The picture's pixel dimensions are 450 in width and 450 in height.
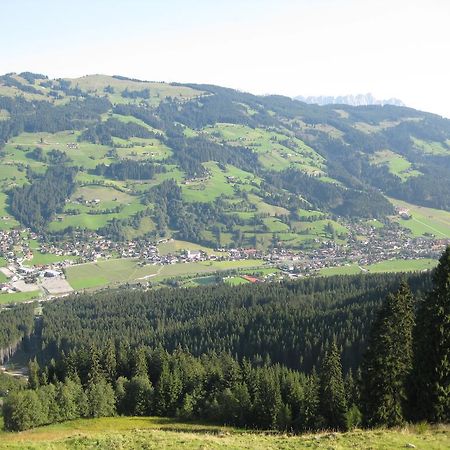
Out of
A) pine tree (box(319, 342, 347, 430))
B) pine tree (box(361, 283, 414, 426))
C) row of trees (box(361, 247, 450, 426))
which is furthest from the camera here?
pine tree (box(319, 342, 347, 430))

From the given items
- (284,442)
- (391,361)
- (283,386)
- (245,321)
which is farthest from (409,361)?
(245,321)

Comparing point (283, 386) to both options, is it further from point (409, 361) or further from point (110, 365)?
point (409, 361)

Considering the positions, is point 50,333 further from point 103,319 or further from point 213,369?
point 213,369

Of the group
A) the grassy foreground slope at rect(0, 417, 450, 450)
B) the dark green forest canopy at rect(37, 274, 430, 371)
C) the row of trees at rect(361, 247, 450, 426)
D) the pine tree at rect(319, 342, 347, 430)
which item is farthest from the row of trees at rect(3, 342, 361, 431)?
the dark green forest canopy at rect(37, 274, 430, 371)

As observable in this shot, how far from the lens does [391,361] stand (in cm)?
4575

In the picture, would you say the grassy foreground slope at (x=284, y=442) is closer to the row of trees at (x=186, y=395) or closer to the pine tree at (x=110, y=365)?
the row of trees at (x=186, y=395)

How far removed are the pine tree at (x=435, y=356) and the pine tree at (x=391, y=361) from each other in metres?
1.95

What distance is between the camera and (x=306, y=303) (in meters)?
166

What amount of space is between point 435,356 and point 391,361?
5.30m

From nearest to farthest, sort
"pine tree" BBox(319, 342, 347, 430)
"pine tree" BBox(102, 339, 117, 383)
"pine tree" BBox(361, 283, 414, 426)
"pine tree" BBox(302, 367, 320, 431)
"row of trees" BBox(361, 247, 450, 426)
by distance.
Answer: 1. "row of trees" BBox(361, 247, 450, 426)
2. "pine tree" BBox(361, 283, 414, 426)
3. "pine tree" BBox(319, 342, 347, 430)
4. "pine tree" BBox(302, 367, 320, 431)
5. "pine tree" BBox(102, 339, 117, 383)

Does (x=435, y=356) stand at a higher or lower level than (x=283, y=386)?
higher

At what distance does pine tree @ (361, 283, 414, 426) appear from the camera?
45.2 metres

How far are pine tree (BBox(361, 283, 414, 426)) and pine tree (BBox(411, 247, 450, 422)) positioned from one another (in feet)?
6.40

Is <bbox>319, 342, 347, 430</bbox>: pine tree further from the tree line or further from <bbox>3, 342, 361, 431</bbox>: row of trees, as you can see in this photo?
the tree line
